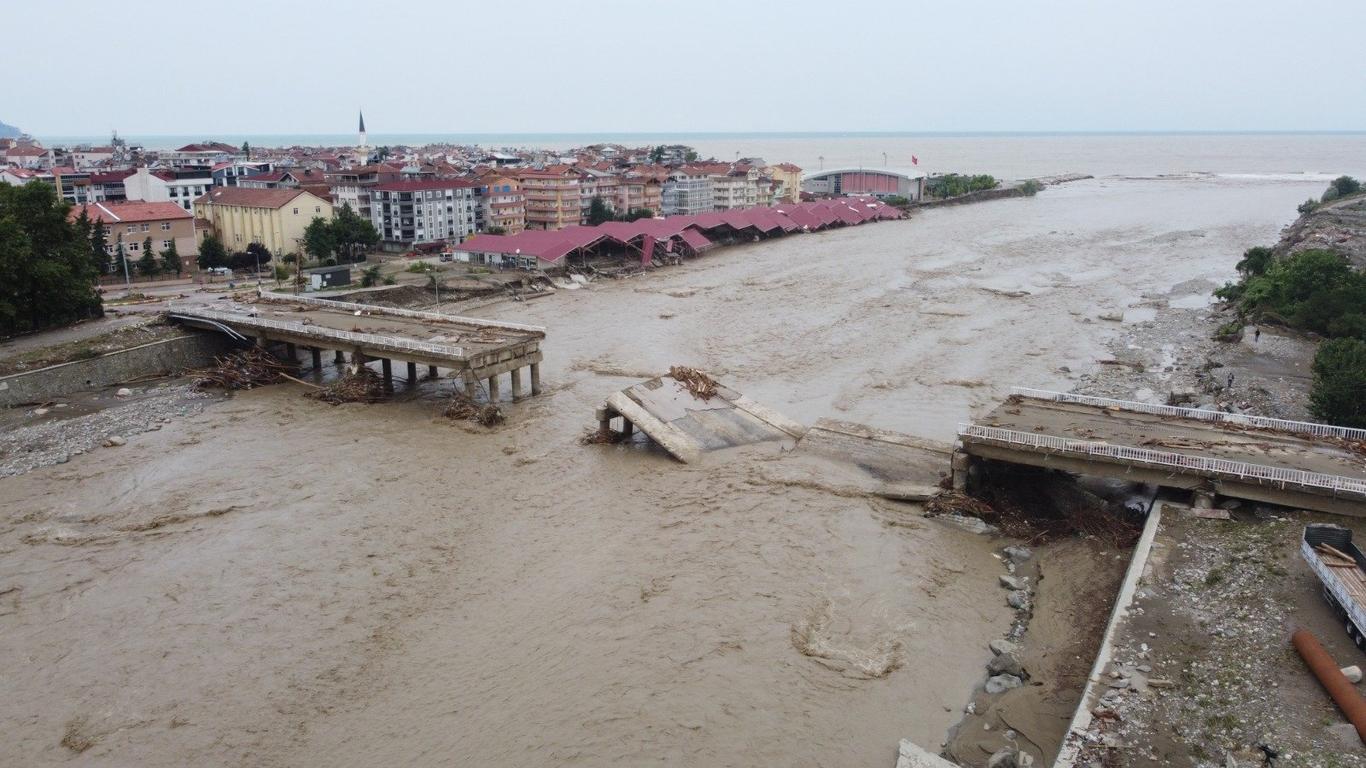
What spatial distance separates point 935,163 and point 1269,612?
182 metres

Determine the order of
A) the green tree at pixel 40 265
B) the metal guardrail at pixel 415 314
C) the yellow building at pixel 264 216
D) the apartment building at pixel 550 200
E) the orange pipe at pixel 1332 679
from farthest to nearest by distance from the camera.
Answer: the apartment building at pixel 550 200 → the yellow building at pixel 264 216 → the metal guardrail at pixel 415 314 → the green tree at pixel 40 265 → the orange pipe at pixel 1332 679

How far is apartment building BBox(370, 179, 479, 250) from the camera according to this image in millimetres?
55906

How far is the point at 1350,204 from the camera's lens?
223 ft

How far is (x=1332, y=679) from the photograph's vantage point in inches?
417

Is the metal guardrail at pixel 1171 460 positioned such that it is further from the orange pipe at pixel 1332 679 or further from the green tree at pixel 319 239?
the green tree at pixel 319 239

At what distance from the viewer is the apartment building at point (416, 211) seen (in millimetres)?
55906

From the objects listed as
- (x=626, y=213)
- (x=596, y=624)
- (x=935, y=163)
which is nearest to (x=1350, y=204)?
(x=626, y=213)

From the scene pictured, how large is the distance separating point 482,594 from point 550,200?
5223cm

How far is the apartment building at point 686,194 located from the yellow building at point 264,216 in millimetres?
31648

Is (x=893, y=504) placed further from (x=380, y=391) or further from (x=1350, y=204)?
(x=1350, y=204)

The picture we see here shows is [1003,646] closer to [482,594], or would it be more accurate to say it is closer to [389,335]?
[482,594]

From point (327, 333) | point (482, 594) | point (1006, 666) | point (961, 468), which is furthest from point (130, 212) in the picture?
point (1006, 666)

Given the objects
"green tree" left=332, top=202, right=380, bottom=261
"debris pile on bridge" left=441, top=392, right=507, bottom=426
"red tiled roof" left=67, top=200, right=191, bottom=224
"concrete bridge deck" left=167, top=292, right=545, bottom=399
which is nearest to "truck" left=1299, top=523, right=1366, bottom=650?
"debris pile on bridge" left=441, top=392, right=507, bottom=426

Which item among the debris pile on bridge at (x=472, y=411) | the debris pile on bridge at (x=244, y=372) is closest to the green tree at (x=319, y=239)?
the debris pile on bridge at (x=244, y=372)
